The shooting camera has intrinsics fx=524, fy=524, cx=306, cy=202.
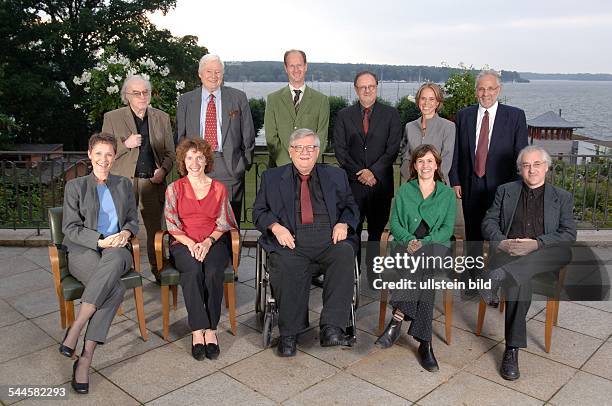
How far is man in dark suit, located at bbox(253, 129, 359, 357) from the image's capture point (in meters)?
3.15

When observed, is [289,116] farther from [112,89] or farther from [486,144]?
[112,89]

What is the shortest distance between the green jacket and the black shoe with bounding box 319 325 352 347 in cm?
77

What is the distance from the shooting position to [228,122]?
4.12m

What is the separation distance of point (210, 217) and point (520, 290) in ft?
6.53

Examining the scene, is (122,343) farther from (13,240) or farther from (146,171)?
(13,240)

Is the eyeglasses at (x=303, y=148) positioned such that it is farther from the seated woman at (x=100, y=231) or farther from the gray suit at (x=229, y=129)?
the seated woman at (x=100, y=231)

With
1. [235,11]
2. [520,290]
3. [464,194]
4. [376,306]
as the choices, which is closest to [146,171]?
[376,306]

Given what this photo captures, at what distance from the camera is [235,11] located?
10.4m

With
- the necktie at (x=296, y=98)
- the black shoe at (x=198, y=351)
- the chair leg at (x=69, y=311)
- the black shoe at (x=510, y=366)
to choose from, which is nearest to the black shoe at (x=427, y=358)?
the black shoe at (x=510, y=366)

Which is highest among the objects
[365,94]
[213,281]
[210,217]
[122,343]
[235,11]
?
[235,11]

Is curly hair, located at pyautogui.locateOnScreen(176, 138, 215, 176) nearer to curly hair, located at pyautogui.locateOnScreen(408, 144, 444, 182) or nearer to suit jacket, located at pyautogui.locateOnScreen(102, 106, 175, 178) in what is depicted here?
suit jacket, located at pyautogui.locateOnScreen(102, 106, 175, 178)

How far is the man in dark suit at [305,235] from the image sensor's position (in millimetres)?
3152

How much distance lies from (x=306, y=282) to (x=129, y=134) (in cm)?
188

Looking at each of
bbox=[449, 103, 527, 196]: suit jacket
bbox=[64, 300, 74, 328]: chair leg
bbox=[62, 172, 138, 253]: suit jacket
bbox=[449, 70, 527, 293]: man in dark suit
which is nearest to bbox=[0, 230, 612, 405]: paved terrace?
bbox=[64, 300, 74, 328]: chair leg
